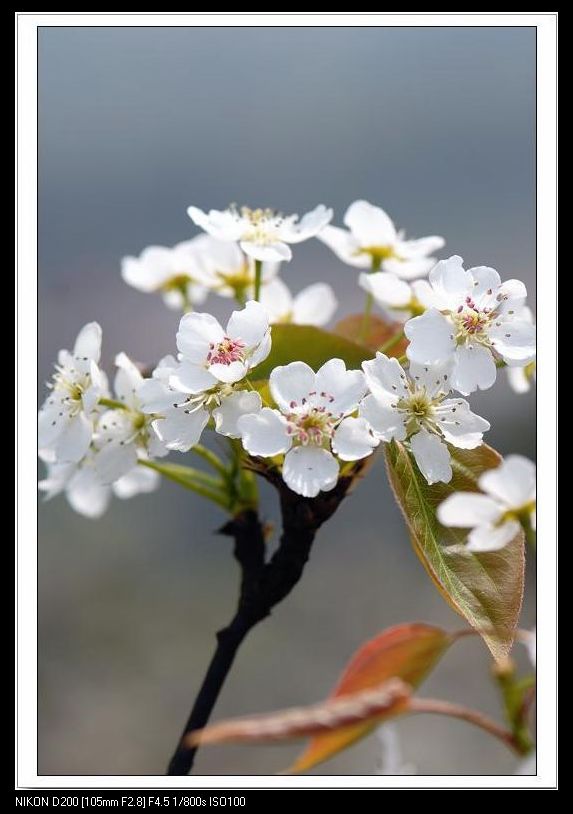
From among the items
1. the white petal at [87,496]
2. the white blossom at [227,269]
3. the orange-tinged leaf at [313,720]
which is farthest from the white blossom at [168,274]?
the orange-tinged leaf at [313,720]

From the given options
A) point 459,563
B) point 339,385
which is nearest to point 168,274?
point 339,385

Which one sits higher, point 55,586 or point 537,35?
point 537,35

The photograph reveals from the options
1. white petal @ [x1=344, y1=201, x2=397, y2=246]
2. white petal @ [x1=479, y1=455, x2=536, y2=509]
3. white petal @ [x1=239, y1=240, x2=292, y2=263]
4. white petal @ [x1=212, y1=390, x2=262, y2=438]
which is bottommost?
white petal @ [x1=479, y1=455, x2=536, y2=509]

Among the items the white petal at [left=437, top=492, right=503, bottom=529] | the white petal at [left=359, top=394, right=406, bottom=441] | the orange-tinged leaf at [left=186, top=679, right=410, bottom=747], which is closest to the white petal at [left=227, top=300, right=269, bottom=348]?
the white petal at [left=359, top=394, right=406, bottom=441]

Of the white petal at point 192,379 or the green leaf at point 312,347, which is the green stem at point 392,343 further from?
the white petal at point 192,379

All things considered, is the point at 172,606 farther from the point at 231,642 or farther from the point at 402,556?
the point at 231,642

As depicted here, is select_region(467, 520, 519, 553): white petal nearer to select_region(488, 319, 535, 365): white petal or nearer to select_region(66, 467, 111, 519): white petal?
select_region(488, 319, 535, 365): white petal

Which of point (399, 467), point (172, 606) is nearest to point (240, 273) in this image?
point (399, 467)
